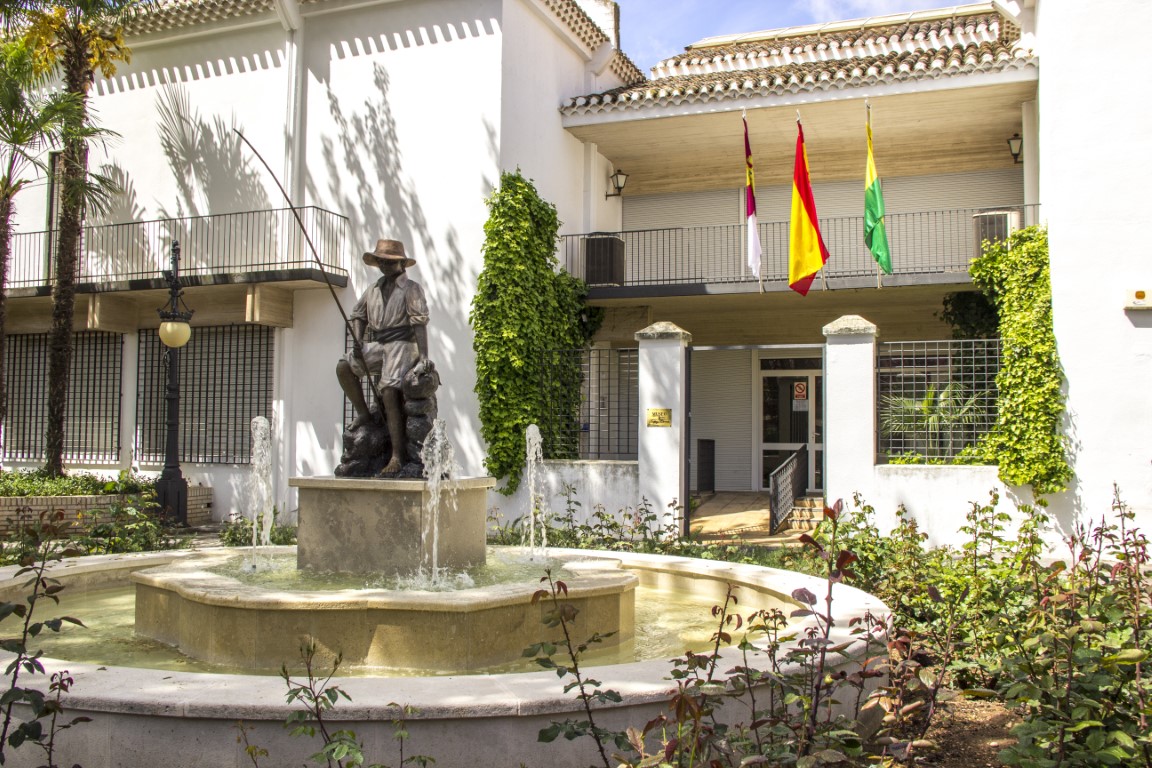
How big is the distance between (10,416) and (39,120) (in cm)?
651

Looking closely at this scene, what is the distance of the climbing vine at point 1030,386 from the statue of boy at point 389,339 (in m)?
8.21

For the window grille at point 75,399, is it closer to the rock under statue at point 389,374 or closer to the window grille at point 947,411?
the rock under statue at point 389,374

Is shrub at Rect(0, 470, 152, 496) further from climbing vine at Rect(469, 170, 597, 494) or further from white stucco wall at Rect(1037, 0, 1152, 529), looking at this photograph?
white stucco wall at Rect(1037, 0, 1152, 529)

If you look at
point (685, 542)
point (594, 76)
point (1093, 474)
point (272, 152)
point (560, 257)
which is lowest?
point (685, 542)

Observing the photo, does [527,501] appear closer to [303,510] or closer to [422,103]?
[422,103]

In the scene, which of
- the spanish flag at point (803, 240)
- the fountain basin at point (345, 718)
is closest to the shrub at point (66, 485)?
the spanish flag at point (803, 240)

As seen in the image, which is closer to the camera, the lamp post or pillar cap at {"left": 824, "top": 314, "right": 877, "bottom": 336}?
pillar cap at {"left": 824, "top": 314, "right": 877, "bottom": 336}

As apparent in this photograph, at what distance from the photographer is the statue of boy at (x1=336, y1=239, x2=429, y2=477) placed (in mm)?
6863

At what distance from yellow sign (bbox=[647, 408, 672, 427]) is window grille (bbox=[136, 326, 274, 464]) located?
686cm

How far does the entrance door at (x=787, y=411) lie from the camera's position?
61.9 feet

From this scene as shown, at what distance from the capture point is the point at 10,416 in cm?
1820

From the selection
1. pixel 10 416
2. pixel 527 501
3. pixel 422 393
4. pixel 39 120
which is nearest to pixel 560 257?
pixel 527 501

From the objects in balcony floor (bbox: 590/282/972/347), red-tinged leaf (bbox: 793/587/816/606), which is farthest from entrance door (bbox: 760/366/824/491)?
red-tinged leaf (bbox: 793/587/816/606)

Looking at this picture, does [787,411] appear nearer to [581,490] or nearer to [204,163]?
[581,490]
